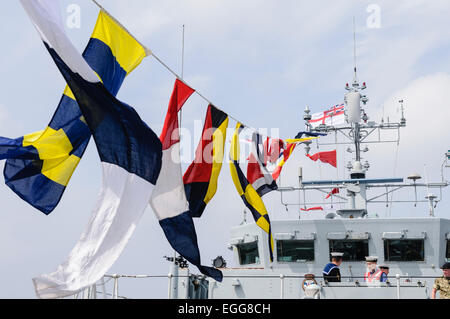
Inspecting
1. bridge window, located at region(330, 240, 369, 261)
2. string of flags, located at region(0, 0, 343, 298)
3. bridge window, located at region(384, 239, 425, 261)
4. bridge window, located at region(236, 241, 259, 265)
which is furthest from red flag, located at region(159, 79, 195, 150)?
bridge window, located at region(384, 239, 425, 261)

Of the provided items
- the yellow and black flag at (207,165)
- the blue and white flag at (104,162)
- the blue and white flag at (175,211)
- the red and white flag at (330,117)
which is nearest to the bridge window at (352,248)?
the yellow and black flag at (207,165)

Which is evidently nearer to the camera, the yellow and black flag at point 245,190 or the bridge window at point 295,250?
the yellow and black flag at point 245,190

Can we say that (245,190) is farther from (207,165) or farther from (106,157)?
(106,157)

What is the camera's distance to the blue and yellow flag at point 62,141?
8.58 metres

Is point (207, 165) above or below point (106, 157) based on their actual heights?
above

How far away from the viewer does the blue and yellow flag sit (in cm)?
858

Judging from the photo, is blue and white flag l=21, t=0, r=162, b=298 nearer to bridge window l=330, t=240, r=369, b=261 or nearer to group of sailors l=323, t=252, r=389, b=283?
group of sailors l=323, t=252, r=389, b=283

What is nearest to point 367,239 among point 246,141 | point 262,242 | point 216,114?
point 262,242

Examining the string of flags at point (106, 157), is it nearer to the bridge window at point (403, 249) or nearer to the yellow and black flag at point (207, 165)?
the yellow and black flag at point (207, 165)

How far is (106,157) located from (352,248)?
8.44m

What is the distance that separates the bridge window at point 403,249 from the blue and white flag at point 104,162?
25.7 ft

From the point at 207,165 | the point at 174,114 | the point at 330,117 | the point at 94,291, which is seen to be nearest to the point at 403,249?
the point at 330,117

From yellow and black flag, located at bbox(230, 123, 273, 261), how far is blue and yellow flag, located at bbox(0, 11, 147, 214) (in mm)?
3953

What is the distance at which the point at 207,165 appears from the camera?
448 inches
